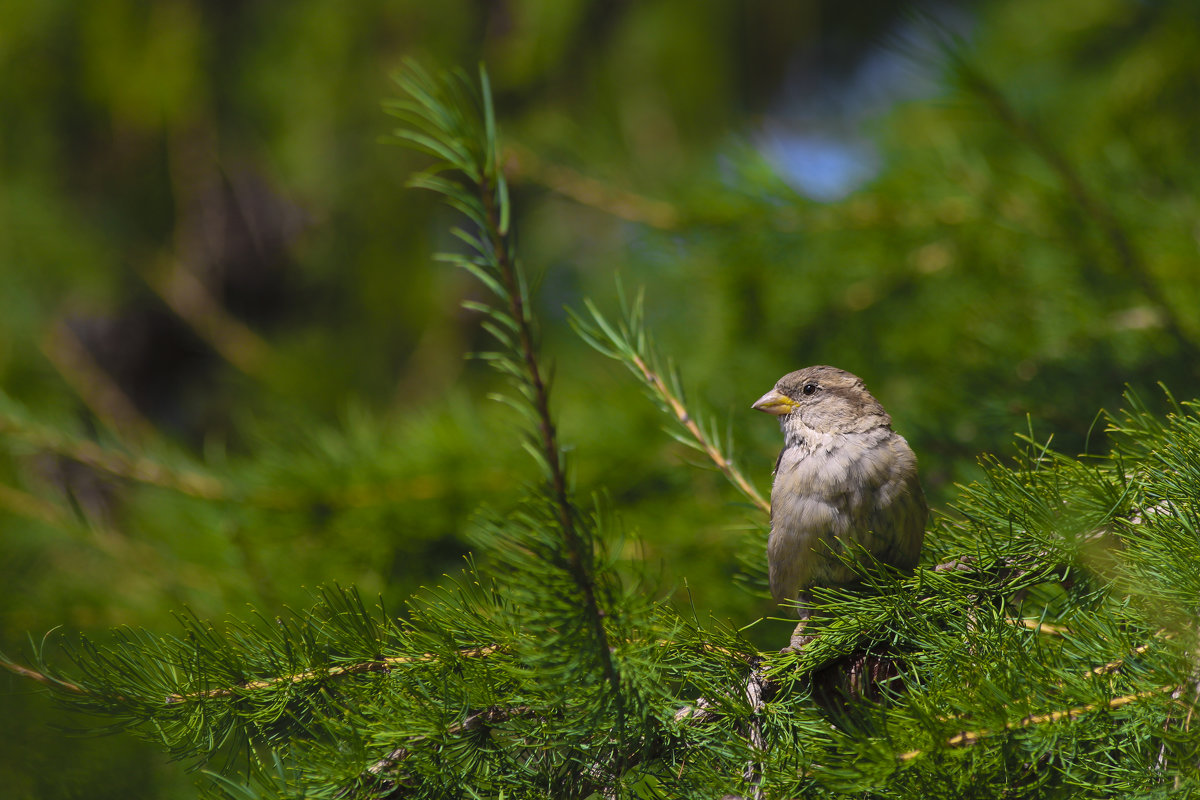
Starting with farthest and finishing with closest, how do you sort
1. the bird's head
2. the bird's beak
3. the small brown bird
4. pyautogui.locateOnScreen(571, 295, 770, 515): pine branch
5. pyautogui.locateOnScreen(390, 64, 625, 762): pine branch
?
the bird's beak
the bird's head
the small brown bird
pyautogui.locateOnScreen(571, 295, 770, 515): pine branch
pyautogui.locateOnScreen(390, 64, 625, 762): pine branch

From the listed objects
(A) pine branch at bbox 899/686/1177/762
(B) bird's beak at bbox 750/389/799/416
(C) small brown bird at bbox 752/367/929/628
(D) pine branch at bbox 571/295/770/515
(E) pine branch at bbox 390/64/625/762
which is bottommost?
(C) small brown bird at bbox 752/367/929/628

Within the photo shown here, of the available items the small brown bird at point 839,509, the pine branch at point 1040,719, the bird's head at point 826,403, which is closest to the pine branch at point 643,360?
the small brown bird at point 839,509

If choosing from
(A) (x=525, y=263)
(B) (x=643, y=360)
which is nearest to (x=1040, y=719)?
(B) (x=643, y=360)

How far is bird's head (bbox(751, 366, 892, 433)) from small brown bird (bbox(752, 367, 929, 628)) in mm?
52

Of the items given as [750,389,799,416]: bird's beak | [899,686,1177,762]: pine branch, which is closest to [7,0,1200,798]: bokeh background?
[750,389,799,416]: bird's beak

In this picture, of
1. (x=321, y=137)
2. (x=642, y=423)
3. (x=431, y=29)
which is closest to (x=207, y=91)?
(x=321, y=137)

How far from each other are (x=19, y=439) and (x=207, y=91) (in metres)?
2.58

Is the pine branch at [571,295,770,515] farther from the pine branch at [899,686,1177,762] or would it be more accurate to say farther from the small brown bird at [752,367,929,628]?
the pine branch at [899,686,1177,762]

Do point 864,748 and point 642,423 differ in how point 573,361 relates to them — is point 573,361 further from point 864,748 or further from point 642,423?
point 864,748

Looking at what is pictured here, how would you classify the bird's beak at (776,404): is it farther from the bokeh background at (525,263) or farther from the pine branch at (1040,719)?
the pine branch at (1040,719)

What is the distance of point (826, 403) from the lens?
86.6 inches

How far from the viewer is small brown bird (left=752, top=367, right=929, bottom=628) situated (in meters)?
1.77

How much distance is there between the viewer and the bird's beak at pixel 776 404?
2293mm

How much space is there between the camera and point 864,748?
3.38ft
